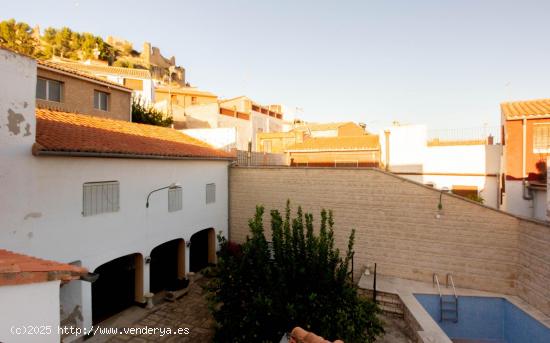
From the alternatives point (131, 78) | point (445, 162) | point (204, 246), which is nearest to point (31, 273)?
point (204, 246)

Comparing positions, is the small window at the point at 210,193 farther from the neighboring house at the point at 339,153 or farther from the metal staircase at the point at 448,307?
the neighboring house at the point at 339,153

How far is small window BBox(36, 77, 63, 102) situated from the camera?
15938 millimetres

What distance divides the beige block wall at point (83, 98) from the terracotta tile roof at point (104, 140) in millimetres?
4036

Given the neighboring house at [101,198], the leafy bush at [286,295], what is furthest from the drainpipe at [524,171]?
the neighboring house at [101,198]

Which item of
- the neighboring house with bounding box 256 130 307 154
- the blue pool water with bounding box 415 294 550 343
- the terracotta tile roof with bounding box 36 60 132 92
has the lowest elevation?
the blue pool water with bounding box 415 294 550 343

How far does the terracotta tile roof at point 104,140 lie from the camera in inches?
375

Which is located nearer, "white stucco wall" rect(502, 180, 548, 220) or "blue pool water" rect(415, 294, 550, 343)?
"blue pool water" rect(415, 294, 550, 343)

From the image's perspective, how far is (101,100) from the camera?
19.8 meters

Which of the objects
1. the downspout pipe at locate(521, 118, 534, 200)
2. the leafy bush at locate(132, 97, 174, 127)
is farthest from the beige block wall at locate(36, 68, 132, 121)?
the downspout pipe at locate(521, 118, 534, 200)

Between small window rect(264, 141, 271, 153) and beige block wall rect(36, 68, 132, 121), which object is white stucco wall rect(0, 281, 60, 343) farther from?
small window rect(264, 141, 271, 153)

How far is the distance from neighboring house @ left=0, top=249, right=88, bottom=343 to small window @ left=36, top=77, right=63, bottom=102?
16.1 meters

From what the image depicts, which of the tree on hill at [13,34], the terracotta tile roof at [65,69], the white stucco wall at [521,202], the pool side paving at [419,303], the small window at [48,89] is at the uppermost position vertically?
the tree on hill at [13,34]

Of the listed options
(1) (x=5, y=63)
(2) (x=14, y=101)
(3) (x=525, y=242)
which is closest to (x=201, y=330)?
(2) (x=14, y=101)

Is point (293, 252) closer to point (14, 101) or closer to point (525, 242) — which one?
point (14, 101)
